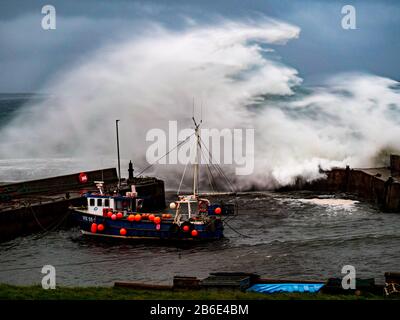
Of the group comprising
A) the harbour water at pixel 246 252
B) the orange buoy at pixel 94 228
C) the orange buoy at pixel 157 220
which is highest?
the orange buoy at pixel 157 220

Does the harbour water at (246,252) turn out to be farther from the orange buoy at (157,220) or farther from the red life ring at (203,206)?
the red life ring at (203,206)

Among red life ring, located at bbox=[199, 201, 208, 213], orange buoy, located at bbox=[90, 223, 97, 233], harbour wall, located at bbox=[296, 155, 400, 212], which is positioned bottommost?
orange buoy, located at bbox=[90, 223, 97, 233]

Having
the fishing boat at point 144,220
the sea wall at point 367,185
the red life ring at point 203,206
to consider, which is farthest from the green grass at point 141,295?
the sea wall at point 367,185

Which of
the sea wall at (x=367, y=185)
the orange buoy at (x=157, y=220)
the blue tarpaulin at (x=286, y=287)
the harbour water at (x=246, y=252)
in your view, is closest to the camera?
the blue tarpaulin at (x=286, y=287)

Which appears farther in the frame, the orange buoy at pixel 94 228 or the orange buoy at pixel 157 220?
the orange buoy at pixel 94 228

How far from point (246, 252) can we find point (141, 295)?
12.6 m

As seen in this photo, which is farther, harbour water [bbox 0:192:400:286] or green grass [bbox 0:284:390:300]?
harbour water [bbox 0:192:400:286]

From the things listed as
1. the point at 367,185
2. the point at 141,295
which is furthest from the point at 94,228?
the point at 367,185

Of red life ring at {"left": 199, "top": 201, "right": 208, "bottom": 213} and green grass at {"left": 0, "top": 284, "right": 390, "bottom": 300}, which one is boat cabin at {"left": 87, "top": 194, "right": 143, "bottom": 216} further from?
green grass at {"left": 0, "top": 284, "right": 390, "bottom": 300}

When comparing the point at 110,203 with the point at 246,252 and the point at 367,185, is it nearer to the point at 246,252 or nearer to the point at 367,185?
the point at 246,252

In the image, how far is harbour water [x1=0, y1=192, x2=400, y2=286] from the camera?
3023 cm

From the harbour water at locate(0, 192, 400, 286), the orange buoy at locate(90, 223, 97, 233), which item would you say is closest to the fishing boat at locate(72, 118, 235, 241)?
the orange buoy at locate(90, 223, 97, 233)

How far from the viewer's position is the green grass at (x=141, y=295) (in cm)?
2103

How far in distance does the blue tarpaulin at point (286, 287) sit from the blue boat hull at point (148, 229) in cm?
1391
